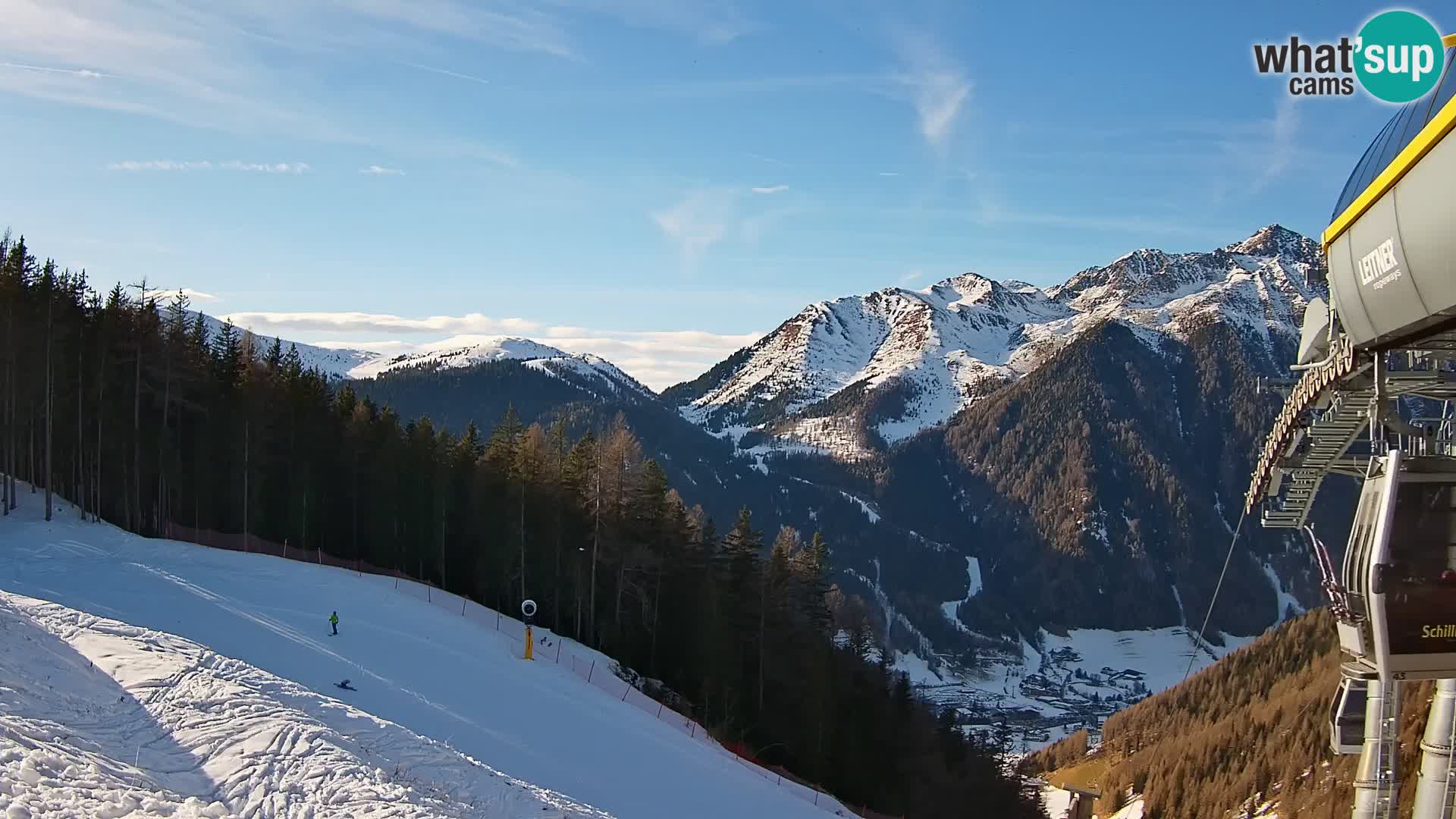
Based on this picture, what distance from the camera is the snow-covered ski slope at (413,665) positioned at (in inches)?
807

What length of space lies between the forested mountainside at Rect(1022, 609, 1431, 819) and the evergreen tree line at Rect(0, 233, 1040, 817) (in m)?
8.25

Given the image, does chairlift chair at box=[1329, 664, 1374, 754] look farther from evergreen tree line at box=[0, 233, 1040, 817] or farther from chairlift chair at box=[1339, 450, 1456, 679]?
evergreen tree line at box=[0, 233, 1040, 817]

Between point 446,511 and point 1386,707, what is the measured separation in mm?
41872

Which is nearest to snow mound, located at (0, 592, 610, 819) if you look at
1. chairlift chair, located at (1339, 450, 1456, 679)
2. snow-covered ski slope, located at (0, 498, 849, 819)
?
snow-covered ski slope, located at (0, 498, 849, 819)

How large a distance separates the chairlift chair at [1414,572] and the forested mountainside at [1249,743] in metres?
18.7

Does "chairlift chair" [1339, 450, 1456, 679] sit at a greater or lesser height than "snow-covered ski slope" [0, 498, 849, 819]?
greater

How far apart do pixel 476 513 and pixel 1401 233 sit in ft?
143

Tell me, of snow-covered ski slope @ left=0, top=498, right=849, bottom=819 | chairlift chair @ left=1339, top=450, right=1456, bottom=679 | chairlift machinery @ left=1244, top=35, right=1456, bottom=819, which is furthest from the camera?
snow-covered ski slope @ left=0, top=498, right=849, bottom=819

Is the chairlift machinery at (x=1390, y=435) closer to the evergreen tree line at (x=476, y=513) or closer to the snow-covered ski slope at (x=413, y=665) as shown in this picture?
the snow-covered ski slope at (x=413, y=665)

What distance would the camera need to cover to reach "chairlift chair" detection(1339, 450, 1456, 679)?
823 centimetres

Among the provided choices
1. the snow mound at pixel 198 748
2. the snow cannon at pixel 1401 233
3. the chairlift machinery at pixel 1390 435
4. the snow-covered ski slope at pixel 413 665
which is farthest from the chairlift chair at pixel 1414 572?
the snow-covered ski slope at pixel 413 665

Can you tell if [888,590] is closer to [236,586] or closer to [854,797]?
[854,797]

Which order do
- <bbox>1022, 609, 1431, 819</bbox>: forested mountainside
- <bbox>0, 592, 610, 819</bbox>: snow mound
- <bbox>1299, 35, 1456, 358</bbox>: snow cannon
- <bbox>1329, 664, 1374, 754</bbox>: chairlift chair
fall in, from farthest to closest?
1. <bbox>1022, 609, 1431, 819</bbox>: forested mountainside
2. <bbox>0, 592, 610, 819</bbox>: snow mound
3. <bbox>1329, 664, 1374, 754</bbox>: chairlift chair
4. <bbox>1299, 35, 1456, 358</bbox>: snow cannon

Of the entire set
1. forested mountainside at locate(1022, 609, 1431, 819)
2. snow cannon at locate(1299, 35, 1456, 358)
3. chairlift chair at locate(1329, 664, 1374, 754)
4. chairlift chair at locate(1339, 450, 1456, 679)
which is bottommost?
forested mountainside at locate(1022, 609, 1431, 819)
